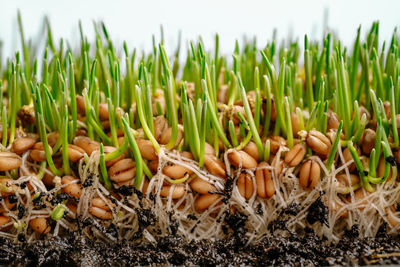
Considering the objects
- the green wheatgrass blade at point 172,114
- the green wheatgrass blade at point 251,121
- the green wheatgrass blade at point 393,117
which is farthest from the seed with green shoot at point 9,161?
the green wheatgrass blade at point 393,117

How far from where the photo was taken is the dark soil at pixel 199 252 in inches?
22.3

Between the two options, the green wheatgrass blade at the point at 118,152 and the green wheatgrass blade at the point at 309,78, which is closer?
the green wheatgrass blade at the point at 118,152

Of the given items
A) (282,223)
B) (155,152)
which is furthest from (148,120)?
(282,223)

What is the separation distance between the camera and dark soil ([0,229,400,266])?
567 mm

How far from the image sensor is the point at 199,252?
1.93ft

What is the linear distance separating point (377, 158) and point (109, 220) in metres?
0.44

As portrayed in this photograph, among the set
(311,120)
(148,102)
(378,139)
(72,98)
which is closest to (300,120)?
(311,120)

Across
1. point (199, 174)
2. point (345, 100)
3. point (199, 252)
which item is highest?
point (345, 100)

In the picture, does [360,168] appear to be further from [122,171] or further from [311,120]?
[122,171]

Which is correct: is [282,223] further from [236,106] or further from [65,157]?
[65,157]

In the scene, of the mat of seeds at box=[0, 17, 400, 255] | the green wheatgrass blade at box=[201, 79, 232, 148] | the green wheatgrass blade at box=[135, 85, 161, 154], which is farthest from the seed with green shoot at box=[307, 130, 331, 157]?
the green wheatgrass blade at box=[135, 85, 161, 154]

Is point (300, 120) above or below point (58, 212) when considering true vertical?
above

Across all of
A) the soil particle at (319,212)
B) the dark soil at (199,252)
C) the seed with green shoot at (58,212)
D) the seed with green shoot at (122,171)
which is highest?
the seed with green shoot at (122,171)

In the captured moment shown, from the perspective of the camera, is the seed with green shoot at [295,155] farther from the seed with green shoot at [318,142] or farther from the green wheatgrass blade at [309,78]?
the green wheatgrass blade at [309,78]
